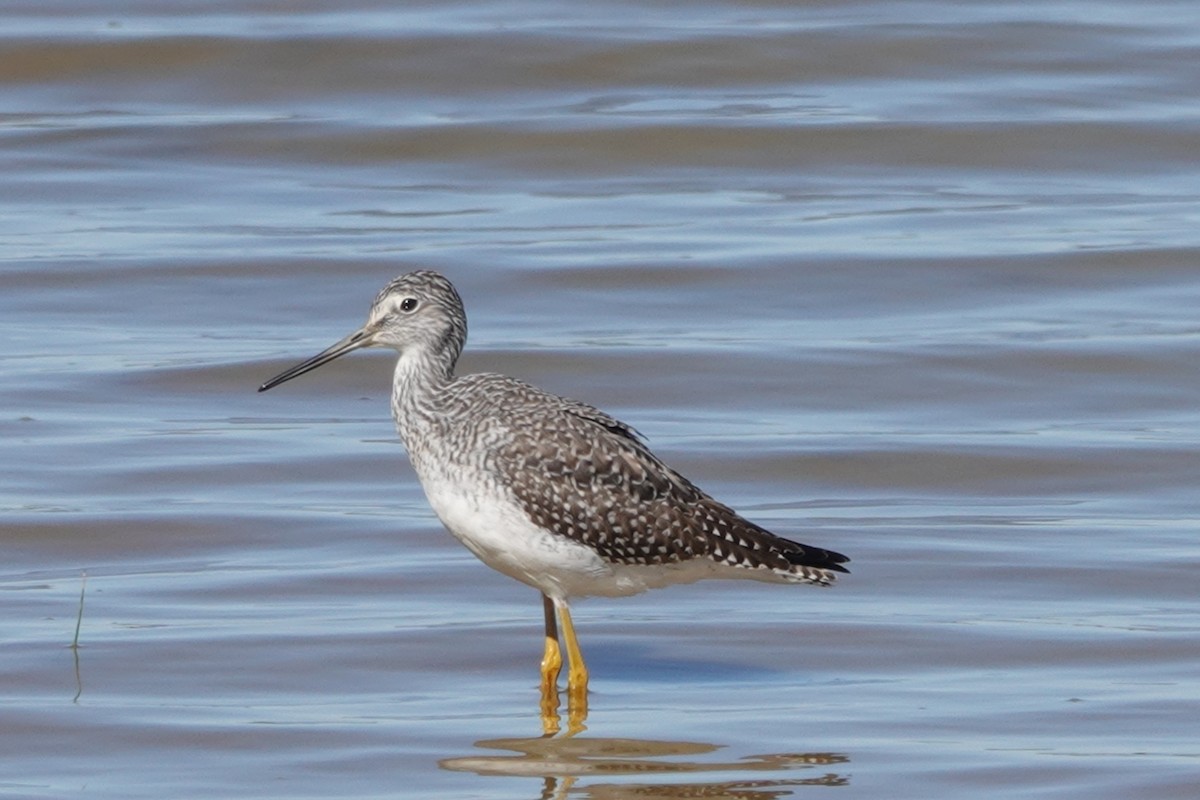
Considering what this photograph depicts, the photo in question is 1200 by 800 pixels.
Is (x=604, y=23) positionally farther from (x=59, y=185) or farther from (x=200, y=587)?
(x=200, y=587)

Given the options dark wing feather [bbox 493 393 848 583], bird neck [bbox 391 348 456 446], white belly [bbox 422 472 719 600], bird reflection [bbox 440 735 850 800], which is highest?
bird neck [bbox 391 348 456 446]

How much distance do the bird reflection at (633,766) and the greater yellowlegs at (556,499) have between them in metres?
0.56

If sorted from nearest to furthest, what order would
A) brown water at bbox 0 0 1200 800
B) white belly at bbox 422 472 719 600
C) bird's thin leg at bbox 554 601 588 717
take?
brown water at bbox 0 0 1200 800 → white belly at bbox 422 472 719 600 → bird's thin leg at bbox 554 601 588 717

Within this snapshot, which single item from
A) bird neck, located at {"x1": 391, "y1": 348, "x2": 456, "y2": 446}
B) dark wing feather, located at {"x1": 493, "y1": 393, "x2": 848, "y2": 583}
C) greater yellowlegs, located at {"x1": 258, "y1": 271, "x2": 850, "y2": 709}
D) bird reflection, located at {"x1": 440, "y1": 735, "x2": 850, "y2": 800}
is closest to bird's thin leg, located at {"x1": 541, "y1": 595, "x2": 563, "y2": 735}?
greater yellowlegs, located at {"x1": 258, "y1": 271, "x2": 850, "y2": 709}

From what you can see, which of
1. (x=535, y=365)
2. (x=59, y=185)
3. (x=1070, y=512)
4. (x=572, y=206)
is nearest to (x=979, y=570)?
(x=1070, y=512)

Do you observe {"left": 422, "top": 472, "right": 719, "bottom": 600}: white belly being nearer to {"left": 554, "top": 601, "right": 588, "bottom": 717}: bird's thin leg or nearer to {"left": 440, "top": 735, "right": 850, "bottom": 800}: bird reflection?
{"left": 554, "top": 601, "right": 588, "bottom": 717}: bird's thin leg

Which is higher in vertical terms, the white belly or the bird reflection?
the white belly

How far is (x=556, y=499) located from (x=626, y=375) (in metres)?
6.25

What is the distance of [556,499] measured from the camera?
9078 mm

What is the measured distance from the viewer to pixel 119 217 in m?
19.5

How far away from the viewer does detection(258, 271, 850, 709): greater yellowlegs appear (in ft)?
29.7

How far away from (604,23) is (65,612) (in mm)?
16337

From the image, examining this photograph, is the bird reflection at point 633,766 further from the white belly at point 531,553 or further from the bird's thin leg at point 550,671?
the white belly at point 531,553

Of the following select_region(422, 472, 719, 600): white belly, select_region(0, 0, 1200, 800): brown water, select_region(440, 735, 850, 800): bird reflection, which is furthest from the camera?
select_region(422, 472, 719, 600): white belly
